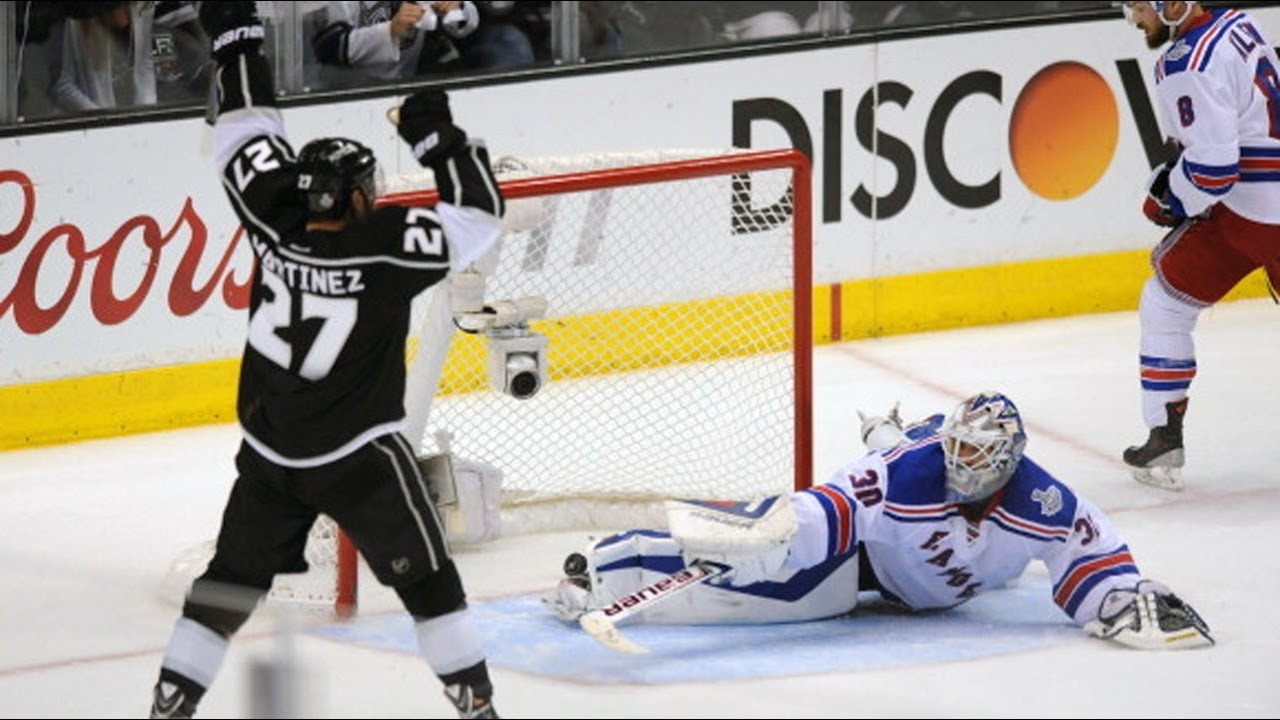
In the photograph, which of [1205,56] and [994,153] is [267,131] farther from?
[994,153]

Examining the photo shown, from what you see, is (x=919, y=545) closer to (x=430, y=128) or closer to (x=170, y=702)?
(x=430, y=128)

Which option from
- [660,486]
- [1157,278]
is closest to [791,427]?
[660,486]

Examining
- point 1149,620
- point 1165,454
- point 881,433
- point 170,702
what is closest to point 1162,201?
point 1165,454

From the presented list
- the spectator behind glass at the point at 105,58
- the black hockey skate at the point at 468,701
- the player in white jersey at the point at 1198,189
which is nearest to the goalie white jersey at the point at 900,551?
the black hockey skate at the point at 468,701

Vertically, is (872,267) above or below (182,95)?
below

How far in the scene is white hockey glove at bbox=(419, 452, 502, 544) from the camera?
6.52 meters

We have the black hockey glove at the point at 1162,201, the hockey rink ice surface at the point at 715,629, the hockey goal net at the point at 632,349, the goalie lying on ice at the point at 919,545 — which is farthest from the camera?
the black hockey glove at the point at 1162,201

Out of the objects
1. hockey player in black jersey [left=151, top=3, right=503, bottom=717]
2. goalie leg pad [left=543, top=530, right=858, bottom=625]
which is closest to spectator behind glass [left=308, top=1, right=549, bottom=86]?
goalie leg pad [left=543, top=530, right=858, bottom=625]

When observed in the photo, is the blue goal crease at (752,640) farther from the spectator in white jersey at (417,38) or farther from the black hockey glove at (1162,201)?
the spectator in white jersey at (417,38)

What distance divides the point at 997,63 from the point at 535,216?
2898 mm

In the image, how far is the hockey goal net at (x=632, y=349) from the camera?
6395 mm

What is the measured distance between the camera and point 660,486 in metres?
6.86

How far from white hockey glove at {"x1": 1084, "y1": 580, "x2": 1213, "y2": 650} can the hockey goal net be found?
90 cm

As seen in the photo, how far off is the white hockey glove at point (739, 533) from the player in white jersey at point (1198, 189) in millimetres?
1739
